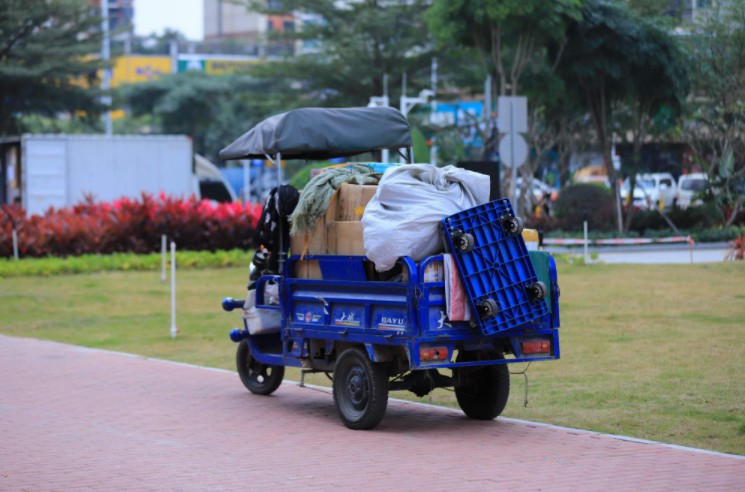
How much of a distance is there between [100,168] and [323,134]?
20.9 metres

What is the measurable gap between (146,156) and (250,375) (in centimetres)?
2050

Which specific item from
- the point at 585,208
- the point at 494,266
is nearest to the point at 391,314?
the point at 494,266

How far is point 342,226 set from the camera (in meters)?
11.0

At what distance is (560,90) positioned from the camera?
35.2 meters

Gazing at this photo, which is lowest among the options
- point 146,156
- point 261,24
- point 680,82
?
point 146,156

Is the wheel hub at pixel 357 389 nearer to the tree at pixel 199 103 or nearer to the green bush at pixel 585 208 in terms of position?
the green bush at pixel 585 208

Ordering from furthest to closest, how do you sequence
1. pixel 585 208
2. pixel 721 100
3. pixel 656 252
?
pixel 585 208, pixel 721 100, pixel 656 252

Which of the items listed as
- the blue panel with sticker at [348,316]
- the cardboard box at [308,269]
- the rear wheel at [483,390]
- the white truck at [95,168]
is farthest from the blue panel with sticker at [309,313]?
A: the white truck at [95,168]

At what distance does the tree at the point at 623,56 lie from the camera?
3300cm

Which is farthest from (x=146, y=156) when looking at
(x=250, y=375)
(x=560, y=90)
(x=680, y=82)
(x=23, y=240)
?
(x=250, y=375)

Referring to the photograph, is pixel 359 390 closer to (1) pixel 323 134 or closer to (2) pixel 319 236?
(2) pixel 319 236

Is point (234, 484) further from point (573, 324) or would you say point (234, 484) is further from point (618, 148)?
point (618, 148)

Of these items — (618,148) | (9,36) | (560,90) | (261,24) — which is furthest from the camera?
(261,24)

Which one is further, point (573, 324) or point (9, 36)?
point (9, 36)
